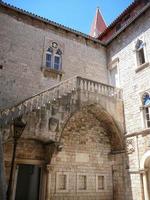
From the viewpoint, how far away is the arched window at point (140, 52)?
1134 centimetres

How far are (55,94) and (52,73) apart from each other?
99.7 inches

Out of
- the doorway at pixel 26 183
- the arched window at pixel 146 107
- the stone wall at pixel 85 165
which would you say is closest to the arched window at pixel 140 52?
the arched window at pixel 146 107

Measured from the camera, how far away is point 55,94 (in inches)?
368

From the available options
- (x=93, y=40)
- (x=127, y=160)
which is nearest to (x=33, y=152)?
(x=127, y=160)

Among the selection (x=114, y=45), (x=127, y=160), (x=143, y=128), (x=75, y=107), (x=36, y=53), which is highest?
(x=114, y=45)

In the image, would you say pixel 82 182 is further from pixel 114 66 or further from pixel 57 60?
pixel 114 66

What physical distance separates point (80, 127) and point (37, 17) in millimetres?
6415

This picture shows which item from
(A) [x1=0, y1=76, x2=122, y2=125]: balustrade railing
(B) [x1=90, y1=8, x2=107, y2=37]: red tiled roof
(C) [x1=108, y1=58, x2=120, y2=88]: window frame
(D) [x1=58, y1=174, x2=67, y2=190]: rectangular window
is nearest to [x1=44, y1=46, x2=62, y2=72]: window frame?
(A) [x1=0, y1=76, x2=122, y2=125]: balustrade railing

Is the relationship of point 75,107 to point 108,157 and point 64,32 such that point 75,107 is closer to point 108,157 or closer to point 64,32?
point 108,157

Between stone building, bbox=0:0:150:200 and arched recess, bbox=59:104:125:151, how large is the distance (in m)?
0.05

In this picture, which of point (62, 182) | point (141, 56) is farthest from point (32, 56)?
point (62, 182)

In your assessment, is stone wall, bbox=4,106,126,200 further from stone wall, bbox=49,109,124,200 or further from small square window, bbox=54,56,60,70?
small square window, bbox=54,56,60,70

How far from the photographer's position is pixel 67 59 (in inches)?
493

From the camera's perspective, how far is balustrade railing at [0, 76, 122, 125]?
25.2ft
